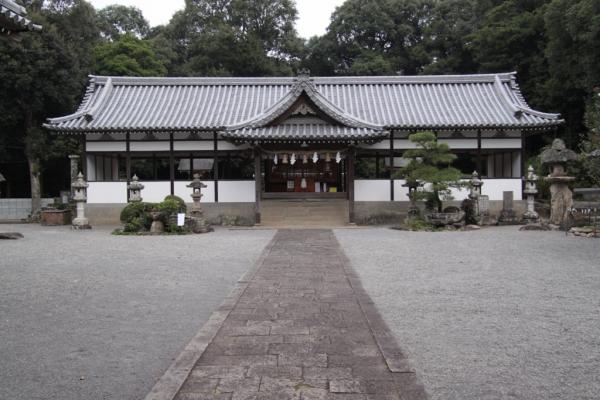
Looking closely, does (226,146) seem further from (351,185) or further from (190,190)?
(351,185)

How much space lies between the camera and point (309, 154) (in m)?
19.6

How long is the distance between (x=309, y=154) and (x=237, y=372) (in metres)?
15.9

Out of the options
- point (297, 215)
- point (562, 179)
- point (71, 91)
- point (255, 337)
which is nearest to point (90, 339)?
point (255, 337)

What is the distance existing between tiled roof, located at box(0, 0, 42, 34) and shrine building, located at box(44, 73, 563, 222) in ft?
38.0

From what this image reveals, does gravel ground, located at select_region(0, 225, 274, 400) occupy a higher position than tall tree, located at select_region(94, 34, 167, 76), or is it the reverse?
tall tree, located at select_region(94, 34, 167, 76)

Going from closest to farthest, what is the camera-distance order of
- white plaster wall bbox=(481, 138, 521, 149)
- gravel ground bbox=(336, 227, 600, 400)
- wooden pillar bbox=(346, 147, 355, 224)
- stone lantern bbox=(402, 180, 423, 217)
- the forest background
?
1. gravel ground bbox=(336, 227, 600, 400)
2. stone lantern bbox=(402, 180, 423, 217)
3. wooden pillar bbox=(346, 147, 355, 224)
4. white plaster wall bbox=(481, 138, 521, 149)
5. the forest background

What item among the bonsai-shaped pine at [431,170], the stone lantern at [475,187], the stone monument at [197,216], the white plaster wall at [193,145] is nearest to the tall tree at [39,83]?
the white plaster wall at [193,145]

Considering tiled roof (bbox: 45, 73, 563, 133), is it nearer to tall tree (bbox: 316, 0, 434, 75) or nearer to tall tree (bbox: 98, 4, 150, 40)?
tall tree (bbox: 316, 0, 434, 75)

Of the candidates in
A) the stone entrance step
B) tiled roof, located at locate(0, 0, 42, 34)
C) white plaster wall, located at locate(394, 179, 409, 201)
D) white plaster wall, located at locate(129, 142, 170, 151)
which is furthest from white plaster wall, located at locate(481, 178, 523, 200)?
tiled roof, located at locate(0, 0, 42, 34)

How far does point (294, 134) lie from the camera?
1864cm

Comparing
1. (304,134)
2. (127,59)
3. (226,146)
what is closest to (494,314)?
(304,134)

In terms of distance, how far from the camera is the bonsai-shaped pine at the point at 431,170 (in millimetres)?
16922

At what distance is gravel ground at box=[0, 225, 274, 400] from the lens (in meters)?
4.11

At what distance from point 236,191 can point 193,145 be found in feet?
8.79
